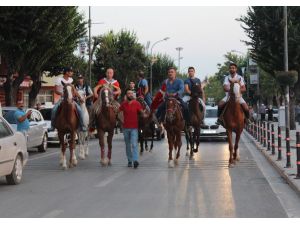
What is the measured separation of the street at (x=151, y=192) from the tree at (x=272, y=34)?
18815 mm

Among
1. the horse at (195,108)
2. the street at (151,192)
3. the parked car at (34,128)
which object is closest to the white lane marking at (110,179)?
the street at (151,192)

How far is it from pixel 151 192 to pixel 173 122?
5.23 m

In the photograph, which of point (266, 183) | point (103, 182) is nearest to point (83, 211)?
point (103, 182)

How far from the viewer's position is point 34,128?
2169 cm

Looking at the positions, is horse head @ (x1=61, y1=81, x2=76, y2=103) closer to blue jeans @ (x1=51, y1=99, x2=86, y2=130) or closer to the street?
blue jeans @ (x1=51, y1=99, x2=86, y2=130)

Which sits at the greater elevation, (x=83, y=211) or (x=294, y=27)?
(x=294, y=27)

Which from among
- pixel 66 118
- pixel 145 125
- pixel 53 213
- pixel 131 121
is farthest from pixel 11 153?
pixel 145 125

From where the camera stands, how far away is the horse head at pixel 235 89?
1602 centimetres

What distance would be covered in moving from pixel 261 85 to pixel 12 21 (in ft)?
210

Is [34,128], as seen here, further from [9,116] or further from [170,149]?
[170,149]

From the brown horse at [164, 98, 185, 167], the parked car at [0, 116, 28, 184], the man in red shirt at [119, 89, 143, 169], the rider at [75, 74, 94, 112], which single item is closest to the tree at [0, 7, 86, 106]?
the rider at [75, 74, 94, 112]

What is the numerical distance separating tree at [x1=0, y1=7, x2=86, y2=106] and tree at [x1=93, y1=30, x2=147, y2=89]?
76.5 feet

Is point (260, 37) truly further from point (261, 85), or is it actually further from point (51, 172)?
point (261, 85)

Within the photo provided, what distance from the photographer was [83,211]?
930 cm
